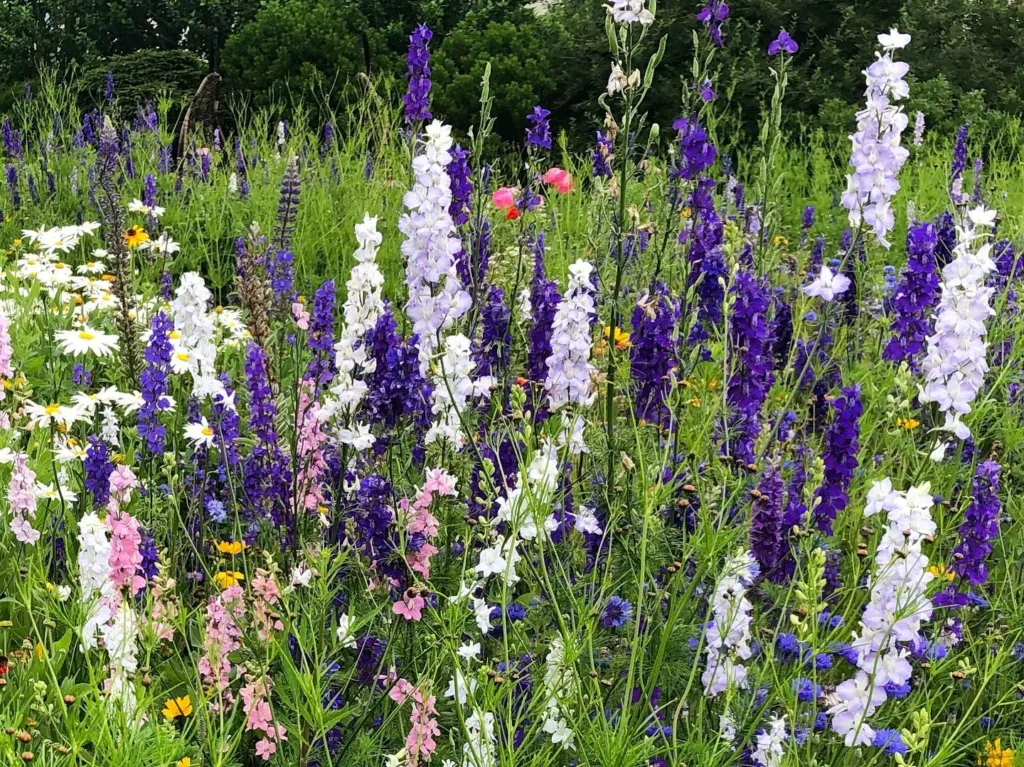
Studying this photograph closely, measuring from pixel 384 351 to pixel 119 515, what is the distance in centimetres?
68

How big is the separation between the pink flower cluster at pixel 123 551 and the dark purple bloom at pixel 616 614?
1.01 meters

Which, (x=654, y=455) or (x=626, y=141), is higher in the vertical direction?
(x=626, y=141)

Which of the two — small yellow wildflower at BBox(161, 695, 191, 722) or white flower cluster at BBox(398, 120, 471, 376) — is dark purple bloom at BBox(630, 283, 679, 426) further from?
small yellow wildflower at BBox(161, 695, 191, 722)

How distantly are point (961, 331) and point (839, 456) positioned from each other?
18.7 inches

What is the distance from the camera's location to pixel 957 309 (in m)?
2.20

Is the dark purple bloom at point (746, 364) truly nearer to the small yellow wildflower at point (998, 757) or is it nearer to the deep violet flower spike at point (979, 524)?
the deep violet flower spike at point (979, 524)

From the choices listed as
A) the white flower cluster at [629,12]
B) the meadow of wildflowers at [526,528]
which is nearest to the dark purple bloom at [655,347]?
the meadow of wildflowers at [526,528]

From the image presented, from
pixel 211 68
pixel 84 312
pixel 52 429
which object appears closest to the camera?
pixel 52 429

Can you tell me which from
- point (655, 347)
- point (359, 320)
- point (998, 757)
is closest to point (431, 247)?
point (359, 320)

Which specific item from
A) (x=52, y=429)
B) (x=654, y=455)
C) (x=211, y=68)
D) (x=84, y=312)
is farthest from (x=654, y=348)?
(x=211, y=68)

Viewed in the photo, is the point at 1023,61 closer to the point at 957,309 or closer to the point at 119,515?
the point at 957,309

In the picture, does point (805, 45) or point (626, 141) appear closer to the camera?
point (626, 141)

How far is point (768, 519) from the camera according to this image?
2.35 m

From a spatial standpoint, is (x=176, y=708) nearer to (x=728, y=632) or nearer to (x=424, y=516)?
(x=424, y=516)
